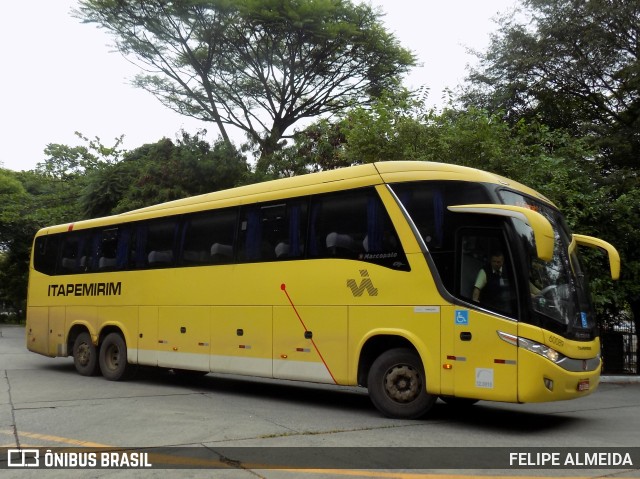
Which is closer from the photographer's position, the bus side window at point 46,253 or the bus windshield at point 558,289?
the bus windshield at point 558,289

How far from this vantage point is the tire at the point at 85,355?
14844 mm

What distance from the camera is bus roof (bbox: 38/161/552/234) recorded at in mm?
9047

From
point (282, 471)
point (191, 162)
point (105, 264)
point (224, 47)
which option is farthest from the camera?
point (224, 47)

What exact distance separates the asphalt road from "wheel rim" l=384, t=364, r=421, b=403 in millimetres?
341

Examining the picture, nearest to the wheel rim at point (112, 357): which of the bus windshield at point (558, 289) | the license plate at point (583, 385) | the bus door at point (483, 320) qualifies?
the bus door at point (483, 320)

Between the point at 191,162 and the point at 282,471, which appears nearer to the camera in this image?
the point at 282,471

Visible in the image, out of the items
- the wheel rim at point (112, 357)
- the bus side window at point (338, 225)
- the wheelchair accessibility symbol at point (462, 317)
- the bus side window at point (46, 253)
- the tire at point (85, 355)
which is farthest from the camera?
the bus side window at point (46, 253)

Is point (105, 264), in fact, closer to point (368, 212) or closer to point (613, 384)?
point (368, 212)

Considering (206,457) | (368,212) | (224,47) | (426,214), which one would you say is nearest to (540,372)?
(426,214)

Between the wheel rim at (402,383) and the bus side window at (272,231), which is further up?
the bus side window at (272,231)

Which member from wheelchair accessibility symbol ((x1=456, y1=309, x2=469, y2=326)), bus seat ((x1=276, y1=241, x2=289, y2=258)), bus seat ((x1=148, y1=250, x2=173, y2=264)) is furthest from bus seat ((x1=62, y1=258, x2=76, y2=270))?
wheelchair accessibility symbol ((x1=456, y1=309, x2=469, y2=326))

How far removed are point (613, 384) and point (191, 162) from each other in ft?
52.3

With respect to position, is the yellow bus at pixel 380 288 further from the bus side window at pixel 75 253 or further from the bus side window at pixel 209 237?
the bus side window at pixel 75 253

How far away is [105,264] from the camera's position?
1479 cm
